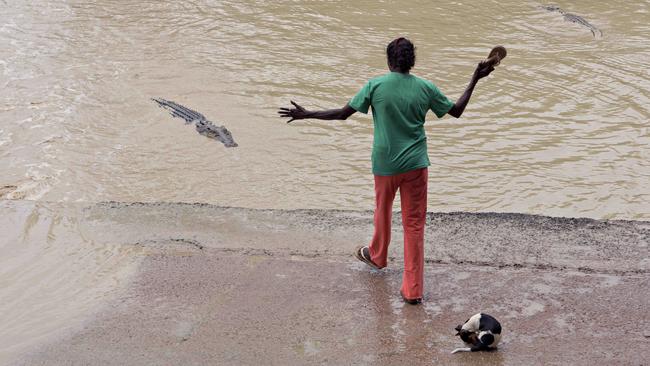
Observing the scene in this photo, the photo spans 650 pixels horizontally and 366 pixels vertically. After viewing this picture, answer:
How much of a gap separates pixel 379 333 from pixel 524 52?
9.03 metres

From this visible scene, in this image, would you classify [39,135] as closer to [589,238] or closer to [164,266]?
[164,266]

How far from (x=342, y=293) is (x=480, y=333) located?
1.20 meters

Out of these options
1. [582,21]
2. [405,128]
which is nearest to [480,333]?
[405,128]

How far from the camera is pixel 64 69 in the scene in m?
12.3

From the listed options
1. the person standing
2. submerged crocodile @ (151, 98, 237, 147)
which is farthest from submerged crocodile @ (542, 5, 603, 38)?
the person standing

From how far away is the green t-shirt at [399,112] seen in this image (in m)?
5.07

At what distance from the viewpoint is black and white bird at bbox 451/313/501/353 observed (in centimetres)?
467

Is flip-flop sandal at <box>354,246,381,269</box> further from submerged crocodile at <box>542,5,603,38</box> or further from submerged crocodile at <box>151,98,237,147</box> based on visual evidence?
submerged crocodile at <box>542,5,603,38</box>

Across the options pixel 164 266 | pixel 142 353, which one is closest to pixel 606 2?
pixel 164 266

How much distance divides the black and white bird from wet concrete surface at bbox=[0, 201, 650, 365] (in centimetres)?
6

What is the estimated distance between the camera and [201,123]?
10.1 metres

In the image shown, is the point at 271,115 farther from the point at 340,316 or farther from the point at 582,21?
the point at 582,21

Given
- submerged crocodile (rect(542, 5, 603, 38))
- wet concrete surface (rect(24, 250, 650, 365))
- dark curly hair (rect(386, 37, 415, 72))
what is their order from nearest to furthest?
wet concrete surface (rect(24, 250, 650, 365)), dark curly hair (rect(386, 37, 415, 72)), submerged crocodile (rect(542, 5, 603, 38))

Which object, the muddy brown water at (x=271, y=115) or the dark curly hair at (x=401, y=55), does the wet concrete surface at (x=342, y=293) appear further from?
the dark curly hair at (x=401, y=55)
